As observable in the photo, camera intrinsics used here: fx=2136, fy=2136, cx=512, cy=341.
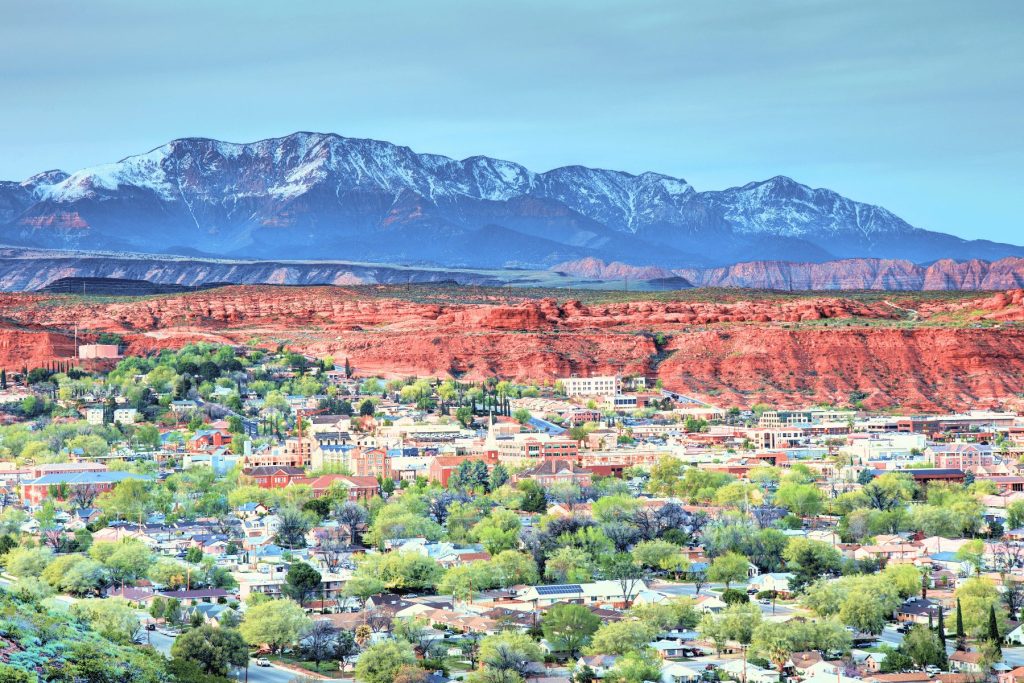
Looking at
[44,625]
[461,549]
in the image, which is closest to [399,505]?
[461,549]

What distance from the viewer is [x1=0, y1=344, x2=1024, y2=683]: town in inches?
2726

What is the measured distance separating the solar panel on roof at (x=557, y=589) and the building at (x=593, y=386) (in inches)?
3782

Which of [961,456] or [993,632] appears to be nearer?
[993,632]

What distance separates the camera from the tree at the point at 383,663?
66688mm

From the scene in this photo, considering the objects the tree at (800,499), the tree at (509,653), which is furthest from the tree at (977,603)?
the tree at (800,499)

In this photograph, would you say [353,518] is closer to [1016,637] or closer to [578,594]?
[578,594]

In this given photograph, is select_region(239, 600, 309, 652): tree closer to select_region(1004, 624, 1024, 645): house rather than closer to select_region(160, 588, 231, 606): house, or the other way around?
select_region(160, 588, 231, 606): house

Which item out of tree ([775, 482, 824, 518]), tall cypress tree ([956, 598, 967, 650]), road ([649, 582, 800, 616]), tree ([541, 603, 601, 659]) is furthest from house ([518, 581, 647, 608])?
tree ([775, 482, 824, 518])

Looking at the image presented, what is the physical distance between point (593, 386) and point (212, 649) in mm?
115135

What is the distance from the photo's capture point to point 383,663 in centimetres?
6719

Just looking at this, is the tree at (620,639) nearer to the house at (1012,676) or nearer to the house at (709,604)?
the house at (709,604)

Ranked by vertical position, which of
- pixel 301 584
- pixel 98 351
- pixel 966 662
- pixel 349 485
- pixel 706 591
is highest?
pixel 98 351

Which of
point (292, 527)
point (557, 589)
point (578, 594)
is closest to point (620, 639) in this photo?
point (578, 594)

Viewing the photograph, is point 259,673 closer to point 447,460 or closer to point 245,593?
point 245,593
